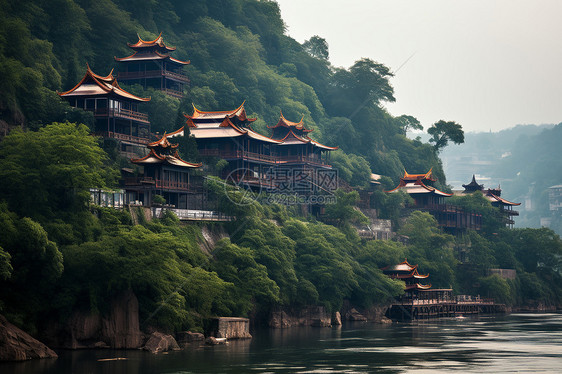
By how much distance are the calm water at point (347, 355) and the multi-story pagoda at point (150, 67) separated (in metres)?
37.7

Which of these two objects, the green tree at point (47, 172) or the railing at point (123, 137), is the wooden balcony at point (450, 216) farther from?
the green tree at point (47, 172)

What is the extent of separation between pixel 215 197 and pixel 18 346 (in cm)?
2876

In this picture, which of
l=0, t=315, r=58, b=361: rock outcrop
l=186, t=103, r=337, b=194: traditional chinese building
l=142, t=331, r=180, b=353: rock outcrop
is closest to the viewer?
l=0, t=315, r=58, b=361: rock outcrop

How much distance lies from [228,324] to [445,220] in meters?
57.0

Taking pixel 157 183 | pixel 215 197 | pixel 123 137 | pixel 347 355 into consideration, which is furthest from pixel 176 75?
pixel 347 355

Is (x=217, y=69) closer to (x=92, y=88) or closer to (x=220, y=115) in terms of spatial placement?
(x=220, y=115)

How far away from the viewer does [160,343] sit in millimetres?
50438

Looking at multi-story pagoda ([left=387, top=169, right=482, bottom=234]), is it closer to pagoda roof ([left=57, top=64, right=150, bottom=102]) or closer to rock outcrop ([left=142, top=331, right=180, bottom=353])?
pagoda roof ([left=57, top=64, right=150, bottom=102])

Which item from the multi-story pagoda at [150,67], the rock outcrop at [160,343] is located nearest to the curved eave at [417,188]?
the multi-story pagoda at [150,67]

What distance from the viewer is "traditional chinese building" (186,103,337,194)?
8212cm

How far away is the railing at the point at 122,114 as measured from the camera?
74.1 meters

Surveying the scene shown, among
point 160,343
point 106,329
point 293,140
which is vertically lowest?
point 160,343

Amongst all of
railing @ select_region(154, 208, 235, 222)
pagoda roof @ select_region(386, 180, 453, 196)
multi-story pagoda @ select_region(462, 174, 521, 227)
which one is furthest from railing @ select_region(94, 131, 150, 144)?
multi-story pagoda @ select_region(462, 174, 521, 227)

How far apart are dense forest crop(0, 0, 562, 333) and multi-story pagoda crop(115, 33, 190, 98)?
2891mm
